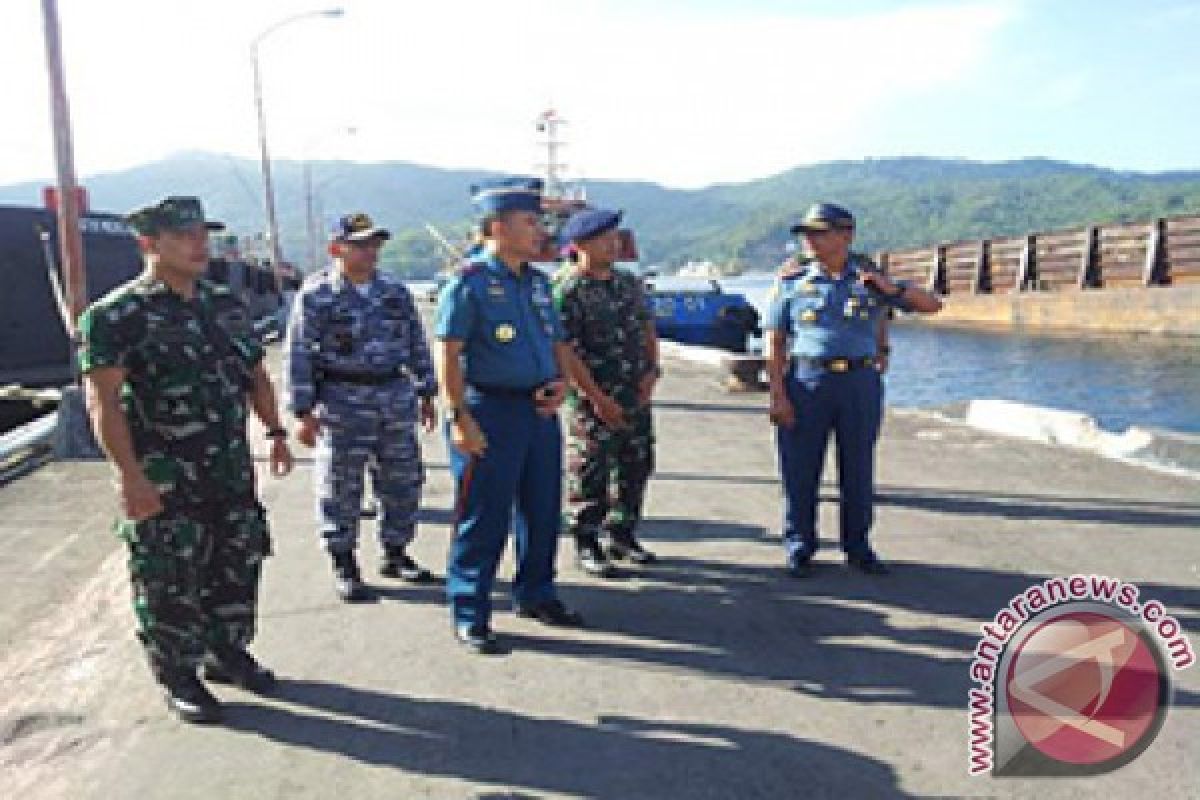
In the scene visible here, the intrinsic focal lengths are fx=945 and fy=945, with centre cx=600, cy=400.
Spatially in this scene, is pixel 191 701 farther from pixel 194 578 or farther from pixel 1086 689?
pixel 1086 689

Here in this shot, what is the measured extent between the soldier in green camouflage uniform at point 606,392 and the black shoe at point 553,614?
→ 0.68 metres

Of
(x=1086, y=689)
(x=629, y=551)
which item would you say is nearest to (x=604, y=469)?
(x=629, y=551)

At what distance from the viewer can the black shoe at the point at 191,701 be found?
129 inches

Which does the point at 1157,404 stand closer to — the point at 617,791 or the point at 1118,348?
the point at 1118,348

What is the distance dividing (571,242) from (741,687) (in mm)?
2369

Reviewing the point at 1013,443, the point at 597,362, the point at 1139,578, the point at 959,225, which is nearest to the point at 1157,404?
the point at 1013,443

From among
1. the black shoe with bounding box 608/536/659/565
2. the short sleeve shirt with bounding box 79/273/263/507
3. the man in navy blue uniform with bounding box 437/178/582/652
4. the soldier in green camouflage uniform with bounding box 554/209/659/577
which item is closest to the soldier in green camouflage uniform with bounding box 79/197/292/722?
the short sleeve shirt with bounding box 79/273/263/507

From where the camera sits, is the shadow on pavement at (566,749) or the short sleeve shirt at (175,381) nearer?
the shadow on pavement at (566,749)

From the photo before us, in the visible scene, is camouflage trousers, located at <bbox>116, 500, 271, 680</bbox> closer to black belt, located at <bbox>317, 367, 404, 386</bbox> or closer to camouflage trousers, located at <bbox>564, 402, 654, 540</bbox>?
black belt, located at <bbox>317, 367, 404, 386</bbox>

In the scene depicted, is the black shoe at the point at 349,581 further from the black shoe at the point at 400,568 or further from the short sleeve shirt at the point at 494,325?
the short sleeve shirt at the point at 494,325

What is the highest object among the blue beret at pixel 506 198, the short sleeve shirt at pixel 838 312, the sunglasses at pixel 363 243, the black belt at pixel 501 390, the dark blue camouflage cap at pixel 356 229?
the blue beret at pixel 506 198

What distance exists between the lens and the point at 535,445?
3.92 metres

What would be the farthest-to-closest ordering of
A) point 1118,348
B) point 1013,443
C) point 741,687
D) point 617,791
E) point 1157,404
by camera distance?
point 1118,348
point 1157,404
point 1013,443
point 741,687
point 617,791

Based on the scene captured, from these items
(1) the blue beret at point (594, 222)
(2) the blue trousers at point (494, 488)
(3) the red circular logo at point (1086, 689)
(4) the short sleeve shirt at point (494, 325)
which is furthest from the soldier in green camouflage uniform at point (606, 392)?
(3) the red circular logo at point (1086, 689)
